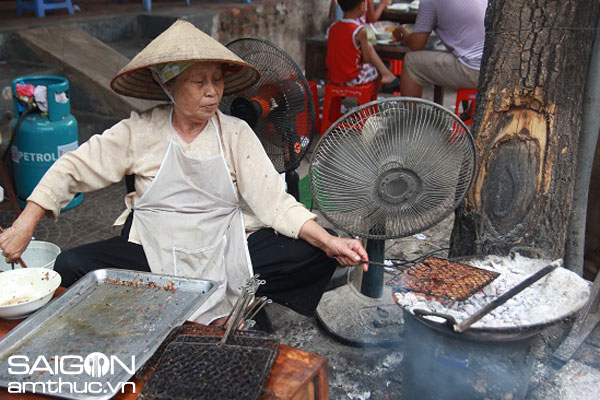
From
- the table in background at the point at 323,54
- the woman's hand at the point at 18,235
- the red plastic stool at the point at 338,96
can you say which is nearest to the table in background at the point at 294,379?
the woman's hand at the point at 18,235

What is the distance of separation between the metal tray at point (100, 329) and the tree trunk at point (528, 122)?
1562 mm

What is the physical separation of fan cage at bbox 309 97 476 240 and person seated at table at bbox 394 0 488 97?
11.0ft

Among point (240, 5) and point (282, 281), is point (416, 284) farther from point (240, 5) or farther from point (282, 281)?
point (240, 5)

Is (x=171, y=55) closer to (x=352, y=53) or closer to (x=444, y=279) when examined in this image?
(x=444, y=279)

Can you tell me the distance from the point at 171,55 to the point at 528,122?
1.77 m

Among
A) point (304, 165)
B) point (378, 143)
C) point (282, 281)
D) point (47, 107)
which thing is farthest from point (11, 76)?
point (378, 143)

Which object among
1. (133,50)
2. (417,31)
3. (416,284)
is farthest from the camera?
(133,50)

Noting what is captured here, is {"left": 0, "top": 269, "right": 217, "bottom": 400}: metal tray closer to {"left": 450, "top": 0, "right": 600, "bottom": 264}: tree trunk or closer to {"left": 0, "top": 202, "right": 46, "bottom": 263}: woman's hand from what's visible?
{"left": 0, "top": 202, "right": 46, "bottom": 263}: woman's hand

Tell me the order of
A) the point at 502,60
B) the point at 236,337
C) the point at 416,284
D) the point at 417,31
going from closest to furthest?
the point at 236,337
the point at 416,284
the point at 502,60
the point at 417,31

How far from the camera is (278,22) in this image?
856cm

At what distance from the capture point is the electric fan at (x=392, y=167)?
246 centimetres

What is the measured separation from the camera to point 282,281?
298cm

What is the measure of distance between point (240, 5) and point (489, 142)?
5664 mm

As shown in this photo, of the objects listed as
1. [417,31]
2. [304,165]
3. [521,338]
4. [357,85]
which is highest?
[417,31]
